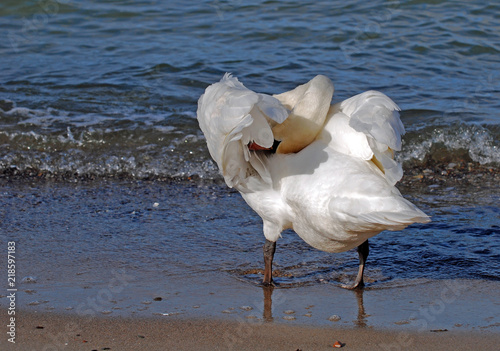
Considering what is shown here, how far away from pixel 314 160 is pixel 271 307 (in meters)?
0.94

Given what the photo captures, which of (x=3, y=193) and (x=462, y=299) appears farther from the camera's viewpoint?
(x=3, y=193)

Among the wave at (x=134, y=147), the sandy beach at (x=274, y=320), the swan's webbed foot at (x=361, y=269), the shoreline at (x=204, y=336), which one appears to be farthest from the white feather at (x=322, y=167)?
the wave at (x=134, y=147)

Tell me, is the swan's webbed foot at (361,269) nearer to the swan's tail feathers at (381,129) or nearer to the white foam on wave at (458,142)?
the swan's tail feathers at (381,129)

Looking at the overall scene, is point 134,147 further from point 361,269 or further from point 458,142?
point 361,269

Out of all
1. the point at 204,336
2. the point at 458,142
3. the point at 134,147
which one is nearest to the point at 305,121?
the point at 204,336

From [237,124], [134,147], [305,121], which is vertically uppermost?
[237,124]

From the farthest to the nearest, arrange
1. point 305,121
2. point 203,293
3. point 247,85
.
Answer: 1. point 247,85
2. point 203,293
3. point 305,121

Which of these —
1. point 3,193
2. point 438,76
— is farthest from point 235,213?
point 438,76

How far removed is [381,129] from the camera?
12.2 feet

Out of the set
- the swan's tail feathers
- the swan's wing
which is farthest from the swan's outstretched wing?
the swan's wing

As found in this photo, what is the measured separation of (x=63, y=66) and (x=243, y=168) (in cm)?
744

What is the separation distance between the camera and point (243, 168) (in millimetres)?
4172

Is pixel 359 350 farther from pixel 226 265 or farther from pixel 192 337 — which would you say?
pixel 226 265

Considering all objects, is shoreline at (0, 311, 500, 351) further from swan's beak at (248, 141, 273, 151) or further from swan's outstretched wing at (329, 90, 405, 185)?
swan's beak at (248, 141, 273, 151)
